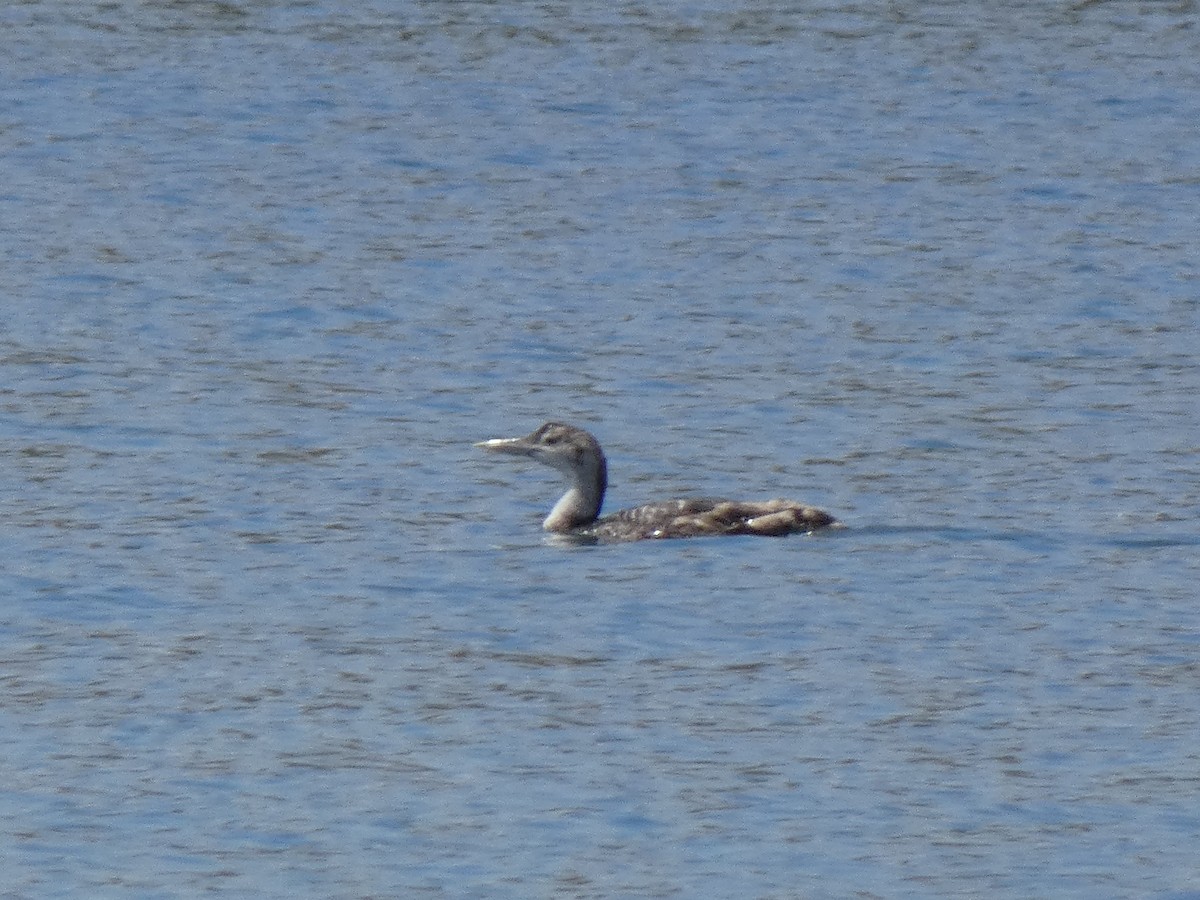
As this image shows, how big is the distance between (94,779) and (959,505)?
5.94 metres

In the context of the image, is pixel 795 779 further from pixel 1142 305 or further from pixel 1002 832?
pixel 1142 305

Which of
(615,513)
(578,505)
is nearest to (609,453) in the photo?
(615,513)

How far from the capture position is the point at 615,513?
15.2 m

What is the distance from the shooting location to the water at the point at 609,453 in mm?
10195

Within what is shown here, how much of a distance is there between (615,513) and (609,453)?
1502 mm

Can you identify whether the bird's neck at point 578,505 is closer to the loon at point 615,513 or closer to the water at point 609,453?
the loon at point 615,513

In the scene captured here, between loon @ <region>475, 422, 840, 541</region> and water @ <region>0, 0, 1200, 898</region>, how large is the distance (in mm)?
159

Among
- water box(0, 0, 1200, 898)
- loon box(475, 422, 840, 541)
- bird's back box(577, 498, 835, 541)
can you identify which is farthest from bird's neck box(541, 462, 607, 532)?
bird's back box(577, 498, 835, 541)

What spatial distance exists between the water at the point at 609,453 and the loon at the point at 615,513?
159mm

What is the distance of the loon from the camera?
1429 centimetres

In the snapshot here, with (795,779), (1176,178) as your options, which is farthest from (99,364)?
(1176,178)

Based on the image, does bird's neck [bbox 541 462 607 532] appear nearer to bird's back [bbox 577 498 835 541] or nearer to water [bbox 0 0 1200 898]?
water [bbox 0 0 1200 898]

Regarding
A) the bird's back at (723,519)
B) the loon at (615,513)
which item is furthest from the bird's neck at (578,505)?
the bird's back at (723,519)

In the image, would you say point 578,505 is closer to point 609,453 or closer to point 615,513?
point 615,513
